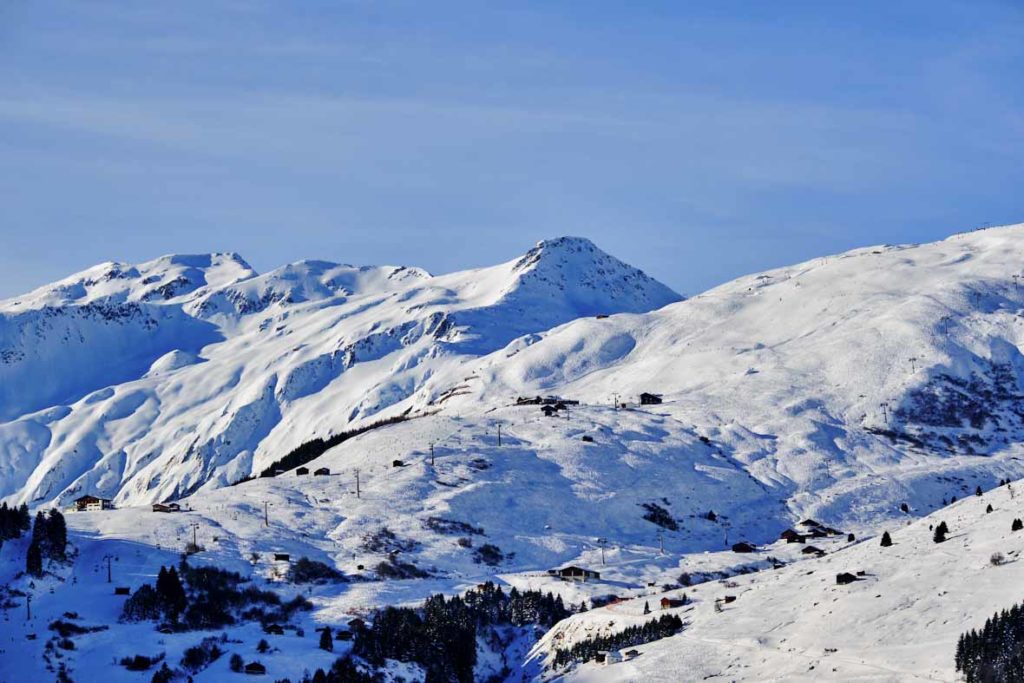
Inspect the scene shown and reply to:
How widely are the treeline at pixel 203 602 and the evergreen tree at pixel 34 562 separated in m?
9.57

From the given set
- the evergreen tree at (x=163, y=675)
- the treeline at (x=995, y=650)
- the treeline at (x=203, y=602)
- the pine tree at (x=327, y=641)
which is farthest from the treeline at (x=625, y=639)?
the evergreen tree at (x=163, y=675)

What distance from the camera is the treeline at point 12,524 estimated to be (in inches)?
5714

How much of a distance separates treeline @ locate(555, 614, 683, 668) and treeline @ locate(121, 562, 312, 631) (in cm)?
2825

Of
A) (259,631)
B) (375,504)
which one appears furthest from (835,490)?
(259,631)

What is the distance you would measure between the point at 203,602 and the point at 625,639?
130ft

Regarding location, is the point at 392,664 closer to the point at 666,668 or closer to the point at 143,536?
the point at 666,668

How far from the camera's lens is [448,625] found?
133250 mm

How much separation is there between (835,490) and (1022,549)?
7827cm

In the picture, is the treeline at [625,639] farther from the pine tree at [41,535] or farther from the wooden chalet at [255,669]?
the pine tree at [41,535]

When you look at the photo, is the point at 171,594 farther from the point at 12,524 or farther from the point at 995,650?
the point at 995,650

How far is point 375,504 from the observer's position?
178 meters

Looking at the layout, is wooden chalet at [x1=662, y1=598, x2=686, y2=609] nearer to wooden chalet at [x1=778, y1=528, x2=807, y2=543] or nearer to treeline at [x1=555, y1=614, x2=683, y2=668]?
treeline at [x1=555, y1=614, x2=683, y2=668]

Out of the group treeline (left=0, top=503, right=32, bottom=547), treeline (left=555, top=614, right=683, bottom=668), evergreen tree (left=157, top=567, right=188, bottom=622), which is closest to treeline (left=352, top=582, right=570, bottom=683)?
treeline (left=555, top=614, right=683, bottom=668)

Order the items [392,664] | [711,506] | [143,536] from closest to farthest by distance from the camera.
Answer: [392,664], [143,536], [711,506]
